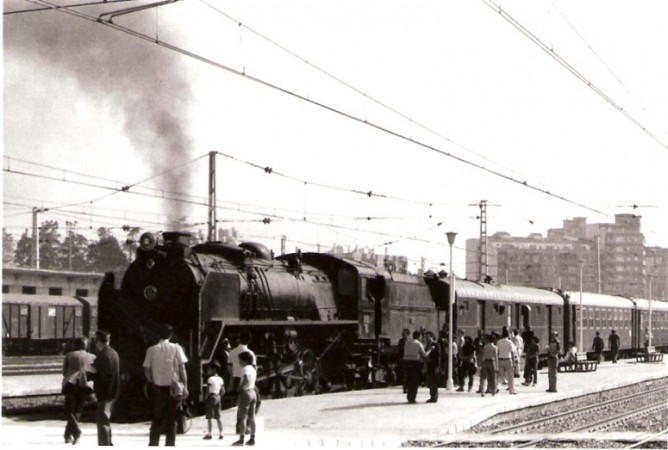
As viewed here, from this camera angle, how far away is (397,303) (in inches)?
1085

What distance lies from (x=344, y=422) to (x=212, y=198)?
12.9 meters

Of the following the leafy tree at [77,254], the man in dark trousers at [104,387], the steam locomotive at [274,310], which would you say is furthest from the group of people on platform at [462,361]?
the leafy tree at [77,254]

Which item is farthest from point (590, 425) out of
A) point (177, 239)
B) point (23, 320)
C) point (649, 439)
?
point (23, 320)

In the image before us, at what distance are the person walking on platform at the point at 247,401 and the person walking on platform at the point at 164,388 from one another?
4.62 feet

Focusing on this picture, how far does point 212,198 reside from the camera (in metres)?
28.6

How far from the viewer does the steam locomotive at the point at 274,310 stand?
18.8 metres

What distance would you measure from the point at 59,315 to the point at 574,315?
22.8m

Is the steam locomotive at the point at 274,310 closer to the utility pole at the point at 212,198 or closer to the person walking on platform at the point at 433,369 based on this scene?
the person walking on platform at the point at 433,369

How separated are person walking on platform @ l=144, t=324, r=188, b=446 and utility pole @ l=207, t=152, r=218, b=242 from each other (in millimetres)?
14146

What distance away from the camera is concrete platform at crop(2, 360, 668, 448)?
1466cm

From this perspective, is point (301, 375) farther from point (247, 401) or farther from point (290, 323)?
point (247, 401)

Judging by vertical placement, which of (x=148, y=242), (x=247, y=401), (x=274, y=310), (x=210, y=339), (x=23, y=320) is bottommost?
(x=247, y=401)

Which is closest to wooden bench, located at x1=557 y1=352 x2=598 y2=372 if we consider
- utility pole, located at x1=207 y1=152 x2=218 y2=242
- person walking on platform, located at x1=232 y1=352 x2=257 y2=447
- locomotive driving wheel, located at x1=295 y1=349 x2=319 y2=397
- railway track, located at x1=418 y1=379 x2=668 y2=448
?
railway track, located at x1=418 y1=379 x2=668 y2=448

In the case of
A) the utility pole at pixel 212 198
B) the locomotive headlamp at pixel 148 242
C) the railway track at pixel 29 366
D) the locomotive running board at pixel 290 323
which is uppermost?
the utility pole at pixel 212 198
